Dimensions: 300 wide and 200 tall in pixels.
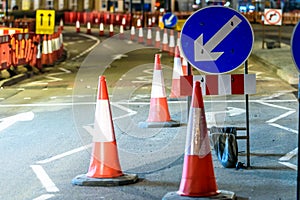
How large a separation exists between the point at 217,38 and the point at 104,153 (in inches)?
68.6

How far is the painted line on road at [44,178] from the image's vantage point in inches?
315

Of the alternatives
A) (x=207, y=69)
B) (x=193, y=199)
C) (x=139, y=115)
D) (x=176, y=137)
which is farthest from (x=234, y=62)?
(x=139, y=115)

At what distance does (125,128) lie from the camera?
11.8m

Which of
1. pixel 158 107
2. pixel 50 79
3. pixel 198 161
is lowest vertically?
pixel 50 79

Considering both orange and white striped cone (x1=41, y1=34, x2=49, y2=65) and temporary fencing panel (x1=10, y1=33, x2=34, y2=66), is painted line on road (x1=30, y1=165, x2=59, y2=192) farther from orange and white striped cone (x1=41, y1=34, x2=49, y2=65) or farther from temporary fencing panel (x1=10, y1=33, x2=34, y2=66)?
orange and white striped cone (x1=41, y1=34, x2=49, y2=65)

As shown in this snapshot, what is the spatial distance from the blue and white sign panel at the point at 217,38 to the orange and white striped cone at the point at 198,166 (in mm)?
1001

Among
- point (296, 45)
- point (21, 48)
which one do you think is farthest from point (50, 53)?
point (296, 45)

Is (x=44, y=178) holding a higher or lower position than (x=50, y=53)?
lower

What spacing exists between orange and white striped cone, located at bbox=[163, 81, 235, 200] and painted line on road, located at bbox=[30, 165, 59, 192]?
1.28 m

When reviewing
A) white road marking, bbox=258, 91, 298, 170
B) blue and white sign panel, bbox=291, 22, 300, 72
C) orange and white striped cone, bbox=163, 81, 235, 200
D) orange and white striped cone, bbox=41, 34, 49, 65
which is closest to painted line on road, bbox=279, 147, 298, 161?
white road marking, bbox=258, 91, 298, 170

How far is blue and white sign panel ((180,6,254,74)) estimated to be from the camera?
27.6ft

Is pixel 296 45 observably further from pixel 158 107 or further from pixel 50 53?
pixel 50 53

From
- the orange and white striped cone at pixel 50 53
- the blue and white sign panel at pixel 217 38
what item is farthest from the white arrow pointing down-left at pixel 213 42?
the orange and white striped cone at pixel 50 53

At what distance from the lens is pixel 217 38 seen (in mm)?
8422
